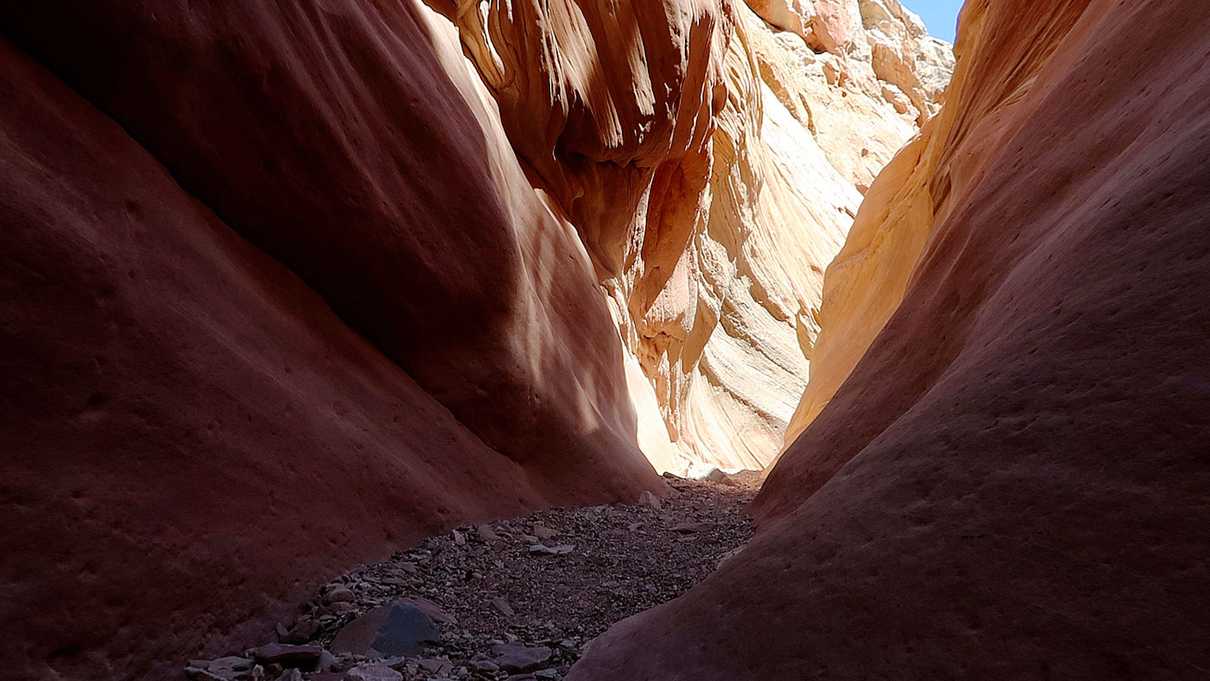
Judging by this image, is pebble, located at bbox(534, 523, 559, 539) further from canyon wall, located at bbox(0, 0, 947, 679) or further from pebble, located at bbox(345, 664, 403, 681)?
pebble, located at bbox(345, 664, 403, 681)

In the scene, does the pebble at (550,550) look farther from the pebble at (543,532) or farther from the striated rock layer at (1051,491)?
the striated rock layer at (1051,491)

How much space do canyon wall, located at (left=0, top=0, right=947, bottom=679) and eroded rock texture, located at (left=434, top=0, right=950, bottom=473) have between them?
0.08m

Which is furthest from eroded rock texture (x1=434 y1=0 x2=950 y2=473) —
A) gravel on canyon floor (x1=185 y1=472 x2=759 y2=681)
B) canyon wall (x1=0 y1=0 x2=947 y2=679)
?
gravel on canyon floor (x1=185 y1=472 x2=759 y2=681)

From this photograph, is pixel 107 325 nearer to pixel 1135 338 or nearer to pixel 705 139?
pixel 1135 338

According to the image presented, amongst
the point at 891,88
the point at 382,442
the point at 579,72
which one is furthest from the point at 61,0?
the point at 891,88

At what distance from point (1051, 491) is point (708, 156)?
1044 centimetres

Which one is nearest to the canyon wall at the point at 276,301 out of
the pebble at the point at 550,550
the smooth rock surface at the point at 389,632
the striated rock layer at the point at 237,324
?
the striated rock layer at the point at 237,324

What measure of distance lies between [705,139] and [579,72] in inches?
159

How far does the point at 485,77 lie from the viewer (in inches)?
260

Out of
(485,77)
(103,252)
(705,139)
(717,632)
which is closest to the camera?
(717,632)

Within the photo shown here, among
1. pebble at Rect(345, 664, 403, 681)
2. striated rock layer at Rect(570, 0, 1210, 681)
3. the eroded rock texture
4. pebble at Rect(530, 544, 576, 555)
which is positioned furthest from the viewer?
the eroded rock texture

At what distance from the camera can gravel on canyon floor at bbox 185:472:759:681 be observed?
2.21 meters

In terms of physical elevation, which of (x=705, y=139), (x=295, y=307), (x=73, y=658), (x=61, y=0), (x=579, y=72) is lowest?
(x=73, y=658)

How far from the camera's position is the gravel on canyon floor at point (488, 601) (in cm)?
221
